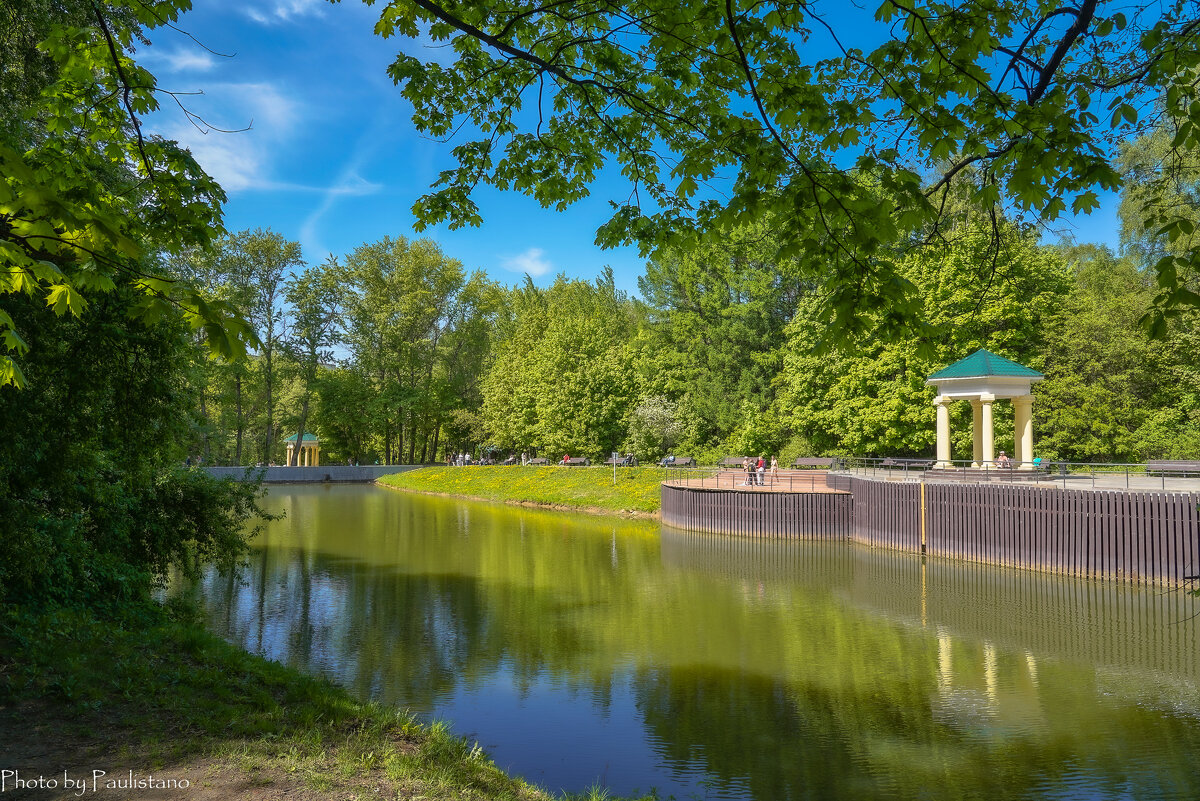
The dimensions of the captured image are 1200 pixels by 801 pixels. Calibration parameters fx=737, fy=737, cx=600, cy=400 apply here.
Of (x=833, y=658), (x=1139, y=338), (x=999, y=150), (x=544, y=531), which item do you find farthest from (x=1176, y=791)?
(x=1139, y=338)

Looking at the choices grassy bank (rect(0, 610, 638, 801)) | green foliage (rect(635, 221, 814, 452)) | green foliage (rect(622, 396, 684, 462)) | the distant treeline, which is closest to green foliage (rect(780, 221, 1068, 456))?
the distant treeline

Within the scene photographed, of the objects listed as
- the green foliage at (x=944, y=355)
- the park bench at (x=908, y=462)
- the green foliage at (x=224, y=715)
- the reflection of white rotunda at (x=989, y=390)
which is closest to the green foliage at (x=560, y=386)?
the green foliage at (x=944, y=355)

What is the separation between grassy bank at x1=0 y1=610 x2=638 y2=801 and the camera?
17.6 feet

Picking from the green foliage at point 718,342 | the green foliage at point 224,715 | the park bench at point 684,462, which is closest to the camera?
the green foliage at point 224,715

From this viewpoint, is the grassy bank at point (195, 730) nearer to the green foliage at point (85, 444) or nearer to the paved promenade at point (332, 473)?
the green foliage at point (85, 444)

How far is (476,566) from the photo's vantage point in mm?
20391

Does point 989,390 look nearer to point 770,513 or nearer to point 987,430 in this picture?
point 987,430

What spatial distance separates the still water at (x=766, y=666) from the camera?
7895mm

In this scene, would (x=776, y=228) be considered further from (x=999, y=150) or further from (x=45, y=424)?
(x=45, y=424)

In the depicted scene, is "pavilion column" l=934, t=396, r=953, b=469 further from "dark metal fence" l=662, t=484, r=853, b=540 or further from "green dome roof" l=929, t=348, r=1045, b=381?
"dark metal fence" l=662, t=484, r=853, b=540

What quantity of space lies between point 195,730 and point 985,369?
23.9 m

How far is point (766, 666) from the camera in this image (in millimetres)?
11227

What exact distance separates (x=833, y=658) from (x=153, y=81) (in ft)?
37.2

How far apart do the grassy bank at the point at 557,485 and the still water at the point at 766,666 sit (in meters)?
13.9
